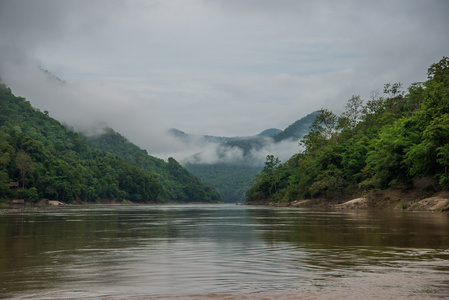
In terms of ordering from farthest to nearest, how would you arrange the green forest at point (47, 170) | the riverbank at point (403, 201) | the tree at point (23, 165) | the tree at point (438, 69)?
1. the green forest at point (47, 170)
2. the tree at point (23, 165)
3. the tree at point (438, 69)
4. the riverbank at point (403, 201)

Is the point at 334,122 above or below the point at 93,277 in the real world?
above

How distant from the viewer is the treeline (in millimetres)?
50188

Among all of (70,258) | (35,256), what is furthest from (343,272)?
(35,256)

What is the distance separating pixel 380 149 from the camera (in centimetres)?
6375

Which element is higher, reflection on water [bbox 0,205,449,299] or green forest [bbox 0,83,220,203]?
green forest [bbox 0,83,220,203]

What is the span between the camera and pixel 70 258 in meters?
11.9

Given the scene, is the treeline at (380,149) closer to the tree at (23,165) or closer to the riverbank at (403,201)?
the riverbank at (403,201)

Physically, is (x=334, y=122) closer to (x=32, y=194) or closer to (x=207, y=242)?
(x=32, y=194)

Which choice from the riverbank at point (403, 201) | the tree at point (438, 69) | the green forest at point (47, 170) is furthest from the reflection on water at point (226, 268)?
the green forest at point (47, 170)

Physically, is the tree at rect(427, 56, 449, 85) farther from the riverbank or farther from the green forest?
Answer: the green forest

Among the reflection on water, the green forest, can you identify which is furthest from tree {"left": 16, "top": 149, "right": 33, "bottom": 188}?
the reflection on water

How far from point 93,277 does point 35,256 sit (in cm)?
399

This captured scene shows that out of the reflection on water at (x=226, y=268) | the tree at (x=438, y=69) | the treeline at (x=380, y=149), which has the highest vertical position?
the tree at (x=438, y=69)

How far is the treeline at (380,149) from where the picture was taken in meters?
50.2
